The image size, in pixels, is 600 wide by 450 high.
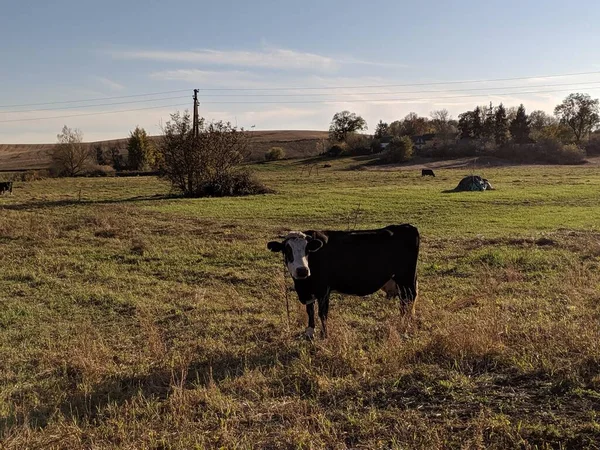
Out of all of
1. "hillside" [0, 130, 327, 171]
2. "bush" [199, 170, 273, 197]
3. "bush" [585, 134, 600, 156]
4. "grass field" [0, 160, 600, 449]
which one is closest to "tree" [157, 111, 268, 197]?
"bush" [199, 170, 273, 197]

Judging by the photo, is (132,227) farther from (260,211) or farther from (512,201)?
(512,201)

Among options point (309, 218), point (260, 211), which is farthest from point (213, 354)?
point (260, 211)

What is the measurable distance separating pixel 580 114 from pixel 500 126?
22757 mm

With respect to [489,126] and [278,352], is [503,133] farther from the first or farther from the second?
[278,352]

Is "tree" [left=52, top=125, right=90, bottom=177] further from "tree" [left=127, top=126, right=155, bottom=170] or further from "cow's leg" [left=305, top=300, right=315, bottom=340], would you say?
"cow's leg" [left=305, top=300, right=315, bottom=340]

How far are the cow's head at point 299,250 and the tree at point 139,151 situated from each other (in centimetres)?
7122

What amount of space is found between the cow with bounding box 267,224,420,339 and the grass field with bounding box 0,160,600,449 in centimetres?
51

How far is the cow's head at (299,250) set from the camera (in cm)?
672

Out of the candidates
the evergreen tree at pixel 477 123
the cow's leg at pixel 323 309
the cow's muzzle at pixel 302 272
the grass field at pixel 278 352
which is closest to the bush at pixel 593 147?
the evergreen tree at pixel 477 123

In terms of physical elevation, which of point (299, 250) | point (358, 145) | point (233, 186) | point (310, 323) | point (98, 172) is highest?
point (358, 145)

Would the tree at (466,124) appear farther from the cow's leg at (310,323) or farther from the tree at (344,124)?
the cow's leg at (310,323)

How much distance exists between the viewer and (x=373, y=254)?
7609mm

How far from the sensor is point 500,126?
94938 mm

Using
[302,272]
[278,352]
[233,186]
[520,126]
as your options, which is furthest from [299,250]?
[520,126]
